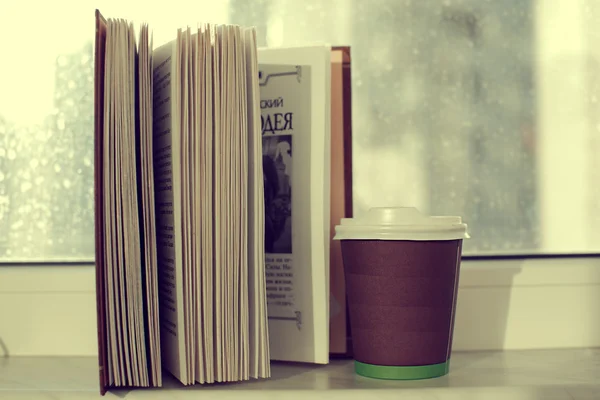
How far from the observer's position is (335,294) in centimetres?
76

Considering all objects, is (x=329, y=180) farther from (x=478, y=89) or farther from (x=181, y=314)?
(x=478, y=89)

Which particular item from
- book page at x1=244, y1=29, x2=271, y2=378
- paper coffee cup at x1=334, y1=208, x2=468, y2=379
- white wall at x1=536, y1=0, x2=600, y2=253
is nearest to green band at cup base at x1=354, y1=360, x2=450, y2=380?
paper coffee cup at x1=334, y1=208, x2=468, y2=379

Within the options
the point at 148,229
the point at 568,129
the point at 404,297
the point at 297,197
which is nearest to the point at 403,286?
the point at 404,297

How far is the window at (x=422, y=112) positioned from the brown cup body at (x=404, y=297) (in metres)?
0.25

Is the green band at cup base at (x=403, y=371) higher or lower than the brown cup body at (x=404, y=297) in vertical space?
lower

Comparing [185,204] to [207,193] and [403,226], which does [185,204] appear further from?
[403,226]

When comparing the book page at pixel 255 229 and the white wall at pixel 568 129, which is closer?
the book page at pixel 255 229

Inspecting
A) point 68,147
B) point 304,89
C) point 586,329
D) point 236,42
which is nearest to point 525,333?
point 586,329

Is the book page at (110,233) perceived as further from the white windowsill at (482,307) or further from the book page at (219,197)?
the white windowsill at (482,307)

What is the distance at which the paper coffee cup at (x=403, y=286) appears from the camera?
2.09 feet

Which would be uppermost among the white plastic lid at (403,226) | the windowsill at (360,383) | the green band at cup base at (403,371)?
the white plastic lid at (403,226)

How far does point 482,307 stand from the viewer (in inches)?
33.5

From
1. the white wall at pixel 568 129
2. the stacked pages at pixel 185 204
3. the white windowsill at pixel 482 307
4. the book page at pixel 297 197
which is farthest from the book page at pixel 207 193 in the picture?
the white wall at pixel 568 129

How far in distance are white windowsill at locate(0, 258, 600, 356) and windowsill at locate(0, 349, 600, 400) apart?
0.06 meters
